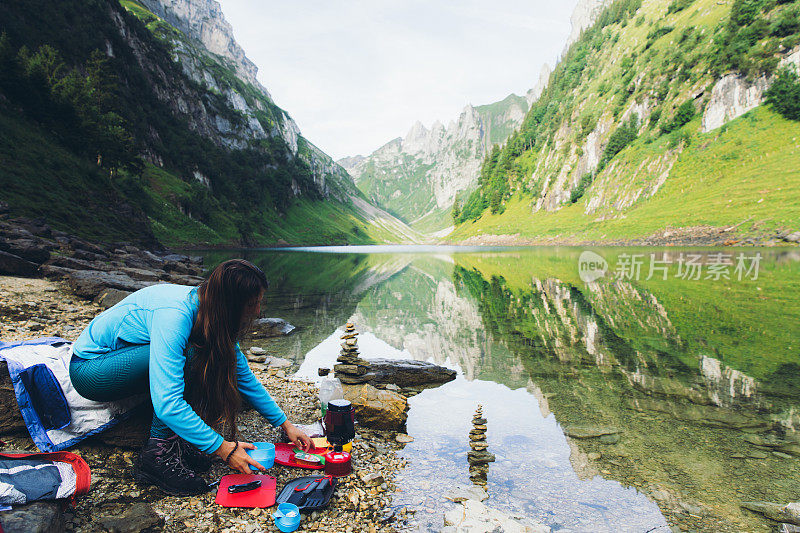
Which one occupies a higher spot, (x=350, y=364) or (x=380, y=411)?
(x=350, y=364)

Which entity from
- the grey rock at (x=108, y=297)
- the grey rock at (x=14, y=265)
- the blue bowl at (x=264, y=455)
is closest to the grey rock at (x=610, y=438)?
the blue bowl at (x=264, y=455)

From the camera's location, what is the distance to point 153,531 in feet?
14.2

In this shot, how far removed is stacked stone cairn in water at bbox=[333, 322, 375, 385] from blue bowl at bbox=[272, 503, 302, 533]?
5618 mm

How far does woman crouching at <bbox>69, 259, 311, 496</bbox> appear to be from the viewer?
4.59 m

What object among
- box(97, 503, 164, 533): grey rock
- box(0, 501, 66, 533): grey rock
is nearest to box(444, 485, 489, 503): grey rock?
box(97, 503, 164, 533): grey rock

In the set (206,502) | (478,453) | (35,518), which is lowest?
(478,453)

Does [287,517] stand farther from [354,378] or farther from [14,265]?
[14,265]

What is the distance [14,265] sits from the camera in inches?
670

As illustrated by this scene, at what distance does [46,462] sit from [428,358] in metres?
11.1

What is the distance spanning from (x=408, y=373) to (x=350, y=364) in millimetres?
1934

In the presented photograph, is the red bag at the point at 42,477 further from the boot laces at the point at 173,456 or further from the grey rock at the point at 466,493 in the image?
the grey rock at the point at 466,493

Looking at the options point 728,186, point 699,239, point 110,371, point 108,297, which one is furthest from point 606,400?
point 728,186

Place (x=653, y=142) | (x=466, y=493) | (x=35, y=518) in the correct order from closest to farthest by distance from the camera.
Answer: (x=35, y=518)
(x=466, y=493)
(x=653, y=142)

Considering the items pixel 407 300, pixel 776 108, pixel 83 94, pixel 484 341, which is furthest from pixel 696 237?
pixel 83 94
